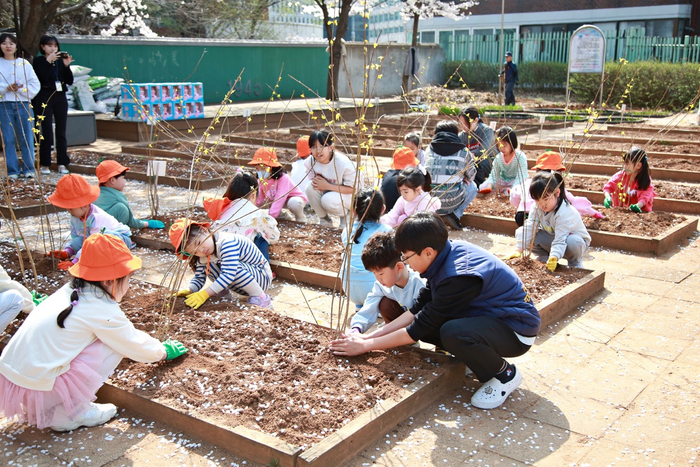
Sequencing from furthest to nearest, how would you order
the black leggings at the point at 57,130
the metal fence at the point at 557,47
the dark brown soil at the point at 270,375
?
the metal fence at the point at 557,47 → the black leggings at the point at 57,130 → the dark brown soil at the point at 270,375

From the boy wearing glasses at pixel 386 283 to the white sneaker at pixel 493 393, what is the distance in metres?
0.57

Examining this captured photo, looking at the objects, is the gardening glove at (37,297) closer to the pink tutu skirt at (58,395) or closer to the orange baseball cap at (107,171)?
the pink tutu skirt at (58,395)

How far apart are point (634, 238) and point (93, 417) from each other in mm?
4834

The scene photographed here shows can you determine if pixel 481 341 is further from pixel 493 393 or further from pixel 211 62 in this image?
pixel 211 62

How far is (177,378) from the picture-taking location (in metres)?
3.33

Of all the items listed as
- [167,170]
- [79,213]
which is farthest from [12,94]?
[79,213]

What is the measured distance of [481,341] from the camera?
3.23m

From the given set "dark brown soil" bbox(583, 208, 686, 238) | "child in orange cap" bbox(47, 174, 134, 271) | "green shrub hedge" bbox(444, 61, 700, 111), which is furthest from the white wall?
"child in orange cap" bbox(47, 174, 134, 271)

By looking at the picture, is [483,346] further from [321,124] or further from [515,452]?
[321,124]

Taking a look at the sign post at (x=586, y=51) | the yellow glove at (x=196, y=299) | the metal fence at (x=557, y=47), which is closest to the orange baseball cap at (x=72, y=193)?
the yellow glove at (x=196, y=299)

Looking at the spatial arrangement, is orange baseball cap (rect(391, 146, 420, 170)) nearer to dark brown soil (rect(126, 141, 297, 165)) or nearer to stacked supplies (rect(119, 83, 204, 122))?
dark brown soil (rect(126, 141, 297, 165))

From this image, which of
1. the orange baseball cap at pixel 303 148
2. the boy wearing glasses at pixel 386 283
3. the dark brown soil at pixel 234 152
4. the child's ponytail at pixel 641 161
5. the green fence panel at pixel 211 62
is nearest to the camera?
the boy wearing glasses at pixel 386 283

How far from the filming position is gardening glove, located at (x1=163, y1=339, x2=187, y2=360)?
3475 mm

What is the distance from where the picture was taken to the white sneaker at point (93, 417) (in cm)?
307
